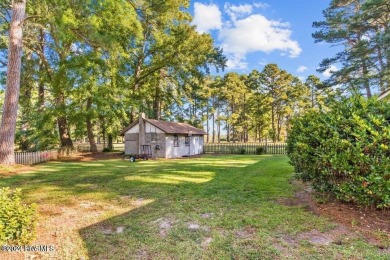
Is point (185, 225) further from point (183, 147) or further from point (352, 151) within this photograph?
point (183, 147)

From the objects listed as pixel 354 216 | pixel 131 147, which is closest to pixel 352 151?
pixel 354 216

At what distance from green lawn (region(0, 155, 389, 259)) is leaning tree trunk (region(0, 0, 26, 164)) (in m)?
5.00

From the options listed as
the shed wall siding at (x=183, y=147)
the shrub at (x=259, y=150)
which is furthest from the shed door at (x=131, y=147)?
the shrub at (x=259, y=150)

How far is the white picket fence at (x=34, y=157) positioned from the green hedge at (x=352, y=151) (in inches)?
522

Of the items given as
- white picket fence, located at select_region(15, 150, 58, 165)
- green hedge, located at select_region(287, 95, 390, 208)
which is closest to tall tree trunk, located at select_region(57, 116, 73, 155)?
white picket fence, located at select_region(15, 150, 58, 165)

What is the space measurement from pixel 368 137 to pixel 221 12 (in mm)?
16793

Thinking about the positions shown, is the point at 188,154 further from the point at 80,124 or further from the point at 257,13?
the point at 257,13

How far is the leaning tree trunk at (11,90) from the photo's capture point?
1074 centimetres

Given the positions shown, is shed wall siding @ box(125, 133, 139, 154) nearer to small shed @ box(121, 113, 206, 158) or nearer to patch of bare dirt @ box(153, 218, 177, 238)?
small shed @ box(121, 113, 206, 158)

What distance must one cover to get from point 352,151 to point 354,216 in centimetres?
124

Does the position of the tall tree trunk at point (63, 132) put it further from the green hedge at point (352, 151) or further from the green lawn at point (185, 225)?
the green hedge at point (352, 151)

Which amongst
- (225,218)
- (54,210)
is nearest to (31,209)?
(54,210)

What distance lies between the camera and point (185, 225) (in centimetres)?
408

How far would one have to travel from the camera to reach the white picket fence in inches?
490
